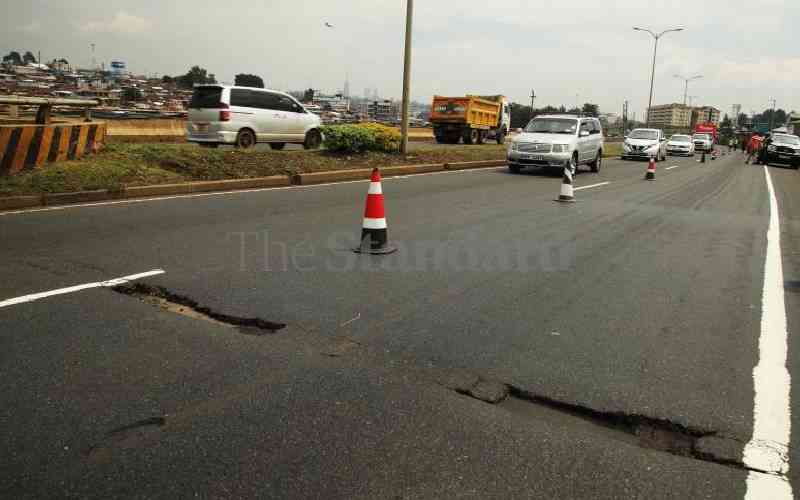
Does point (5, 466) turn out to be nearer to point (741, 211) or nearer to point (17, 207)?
point (17, 207)

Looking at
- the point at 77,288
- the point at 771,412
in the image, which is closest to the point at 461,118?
the point at 77,288

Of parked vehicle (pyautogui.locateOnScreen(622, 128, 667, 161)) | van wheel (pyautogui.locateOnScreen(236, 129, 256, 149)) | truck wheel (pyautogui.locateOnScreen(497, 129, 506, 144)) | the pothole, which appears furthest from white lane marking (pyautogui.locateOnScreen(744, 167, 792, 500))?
truck wheel (pyautogui.locateOnScreen(497, 129, 506, 144))

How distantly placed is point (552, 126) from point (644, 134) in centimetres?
1499

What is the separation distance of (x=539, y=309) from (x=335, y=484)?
290 centimetres

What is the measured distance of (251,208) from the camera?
9.78 meters

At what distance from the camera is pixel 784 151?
33.1 meters

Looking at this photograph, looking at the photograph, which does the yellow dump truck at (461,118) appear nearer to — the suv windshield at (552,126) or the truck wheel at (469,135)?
the truck wheel at (469,135)

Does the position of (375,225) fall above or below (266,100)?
below

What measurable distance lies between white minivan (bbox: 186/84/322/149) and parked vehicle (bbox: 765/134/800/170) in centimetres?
2707

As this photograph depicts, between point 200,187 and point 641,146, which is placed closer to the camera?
point 200,187

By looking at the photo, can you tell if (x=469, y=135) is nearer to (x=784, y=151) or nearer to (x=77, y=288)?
(x=784, y=151)

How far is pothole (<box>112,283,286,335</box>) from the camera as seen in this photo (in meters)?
4.37

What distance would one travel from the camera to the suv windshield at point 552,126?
18.7 meters

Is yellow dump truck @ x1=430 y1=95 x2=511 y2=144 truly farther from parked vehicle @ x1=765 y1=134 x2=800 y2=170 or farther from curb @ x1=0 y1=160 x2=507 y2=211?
curb @ x1=0 y1=160 x2=507 y2=211
